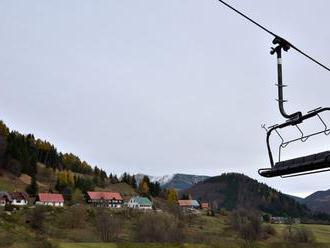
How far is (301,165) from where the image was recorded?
562 centimetres

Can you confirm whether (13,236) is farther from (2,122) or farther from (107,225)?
(2,122)

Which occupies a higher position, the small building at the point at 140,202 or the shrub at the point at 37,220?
the small building at the point at 140,202

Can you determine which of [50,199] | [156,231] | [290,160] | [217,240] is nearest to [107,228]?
[156,231]

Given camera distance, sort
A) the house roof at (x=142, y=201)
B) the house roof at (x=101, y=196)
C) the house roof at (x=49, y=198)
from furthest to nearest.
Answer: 1. the house roof at (x=142, y=201)
2. the house roof at (x=101, y=196)
3. the house roof at (x=49, y=198)

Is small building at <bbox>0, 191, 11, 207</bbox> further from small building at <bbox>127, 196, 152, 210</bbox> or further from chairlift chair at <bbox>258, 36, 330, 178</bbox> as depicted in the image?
chairlift chair at <bbox>258, 36, 330, 178</bbox>

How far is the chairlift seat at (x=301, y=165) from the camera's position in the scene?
5324mm

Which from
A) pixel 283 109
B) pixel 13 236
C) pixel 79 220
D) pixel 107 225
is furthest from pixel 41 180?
pixel 283 109

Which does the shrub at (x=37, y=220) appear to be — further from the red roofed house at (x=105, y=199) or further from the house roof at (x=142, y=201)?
the house roof at (x=142, y=201)

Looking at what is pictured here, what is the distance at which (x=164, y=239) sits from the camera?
80.6m

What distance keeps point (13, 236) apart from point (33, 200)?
78.5 metres

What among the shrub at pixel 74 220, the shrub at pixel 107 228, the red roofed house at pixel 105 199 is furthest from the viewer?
the red roofed house at pixel 105 199

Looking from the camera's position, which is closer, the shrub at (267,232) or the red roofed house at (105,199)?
the shrub at (267,232)

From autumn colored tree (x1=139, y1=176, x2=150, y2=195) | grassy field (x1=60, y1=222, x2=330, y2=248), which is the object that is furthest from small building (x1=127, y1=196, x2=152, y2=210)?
grassy field (x1=60, y1=222, x2=330, y2=248)

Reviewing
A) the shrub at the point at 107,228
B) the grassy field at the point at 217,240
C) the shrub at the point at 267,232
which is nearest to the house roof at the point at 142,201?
the grassy field at the point at 217,240
